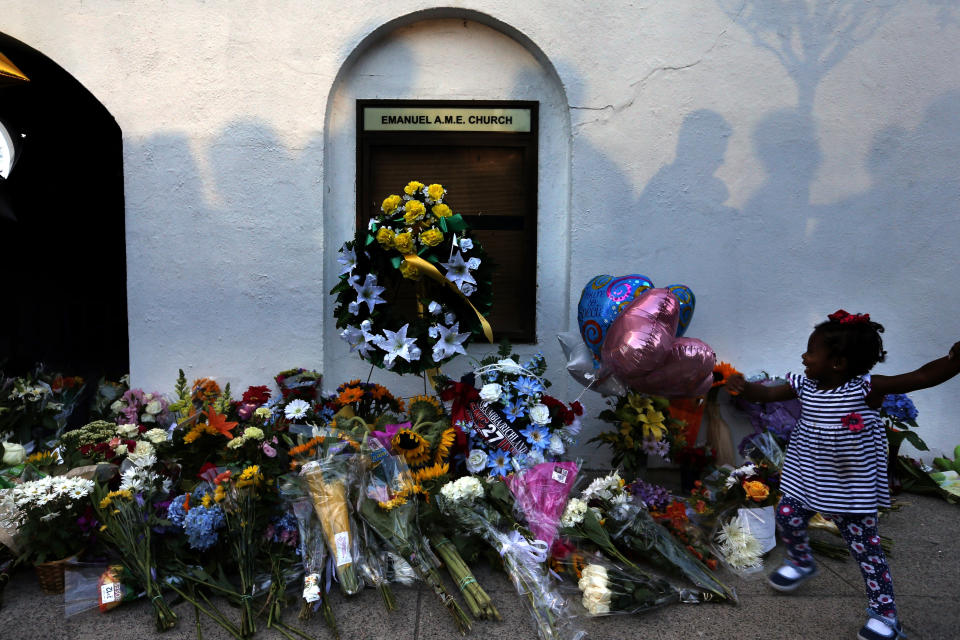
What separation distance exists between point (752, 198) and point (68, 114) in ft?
18.9

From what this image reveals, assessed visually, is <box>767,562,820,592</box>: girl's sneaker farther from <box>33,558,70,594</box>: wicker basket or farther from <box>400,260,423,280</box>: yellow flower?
<box>33,558,70,594</box>: wicker basket

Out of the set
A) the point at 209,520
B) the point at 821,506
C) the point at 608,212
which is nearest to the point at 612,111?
the point at 608,212

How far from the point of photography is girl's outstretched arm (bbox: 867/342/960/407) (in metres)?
2.38

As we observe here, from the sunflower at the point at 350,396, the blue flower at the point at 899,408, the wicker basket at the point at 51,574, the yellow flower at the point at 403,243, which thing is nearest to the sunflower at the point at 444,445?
the sunflower at the point at 350,396

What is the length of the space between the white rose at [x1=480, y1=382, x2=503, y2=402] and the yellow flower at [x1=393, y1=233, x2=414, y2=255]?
0.88 m

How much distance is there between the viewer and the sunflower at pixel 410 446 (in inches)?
125

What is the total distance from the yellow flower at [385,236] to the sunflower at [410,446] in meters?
1.06

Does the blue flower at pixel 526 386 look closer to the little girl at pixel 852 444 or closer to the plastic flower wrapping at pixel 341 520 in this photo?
the plastic flower wrapping at pixel 341 520

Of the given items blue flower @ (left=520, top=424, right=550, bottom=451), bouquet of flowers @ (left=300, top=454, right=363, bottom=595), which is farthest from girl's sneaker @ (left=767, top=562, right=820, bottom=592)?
bouquet of flowers @ (left=300, top=454, right=363, bottom=595)

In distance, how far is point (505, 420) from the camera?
11.2 ft

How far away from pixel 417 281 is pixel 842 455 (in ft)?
7.64

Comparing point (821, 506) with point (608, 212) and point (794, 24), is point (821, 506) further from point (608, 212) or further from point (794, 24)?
point (794, 24)

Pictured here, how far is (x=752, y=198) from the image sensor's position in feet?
14.8

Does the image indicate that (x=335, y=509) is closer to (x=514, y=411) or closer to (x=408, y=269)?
(x=514, y=411)
